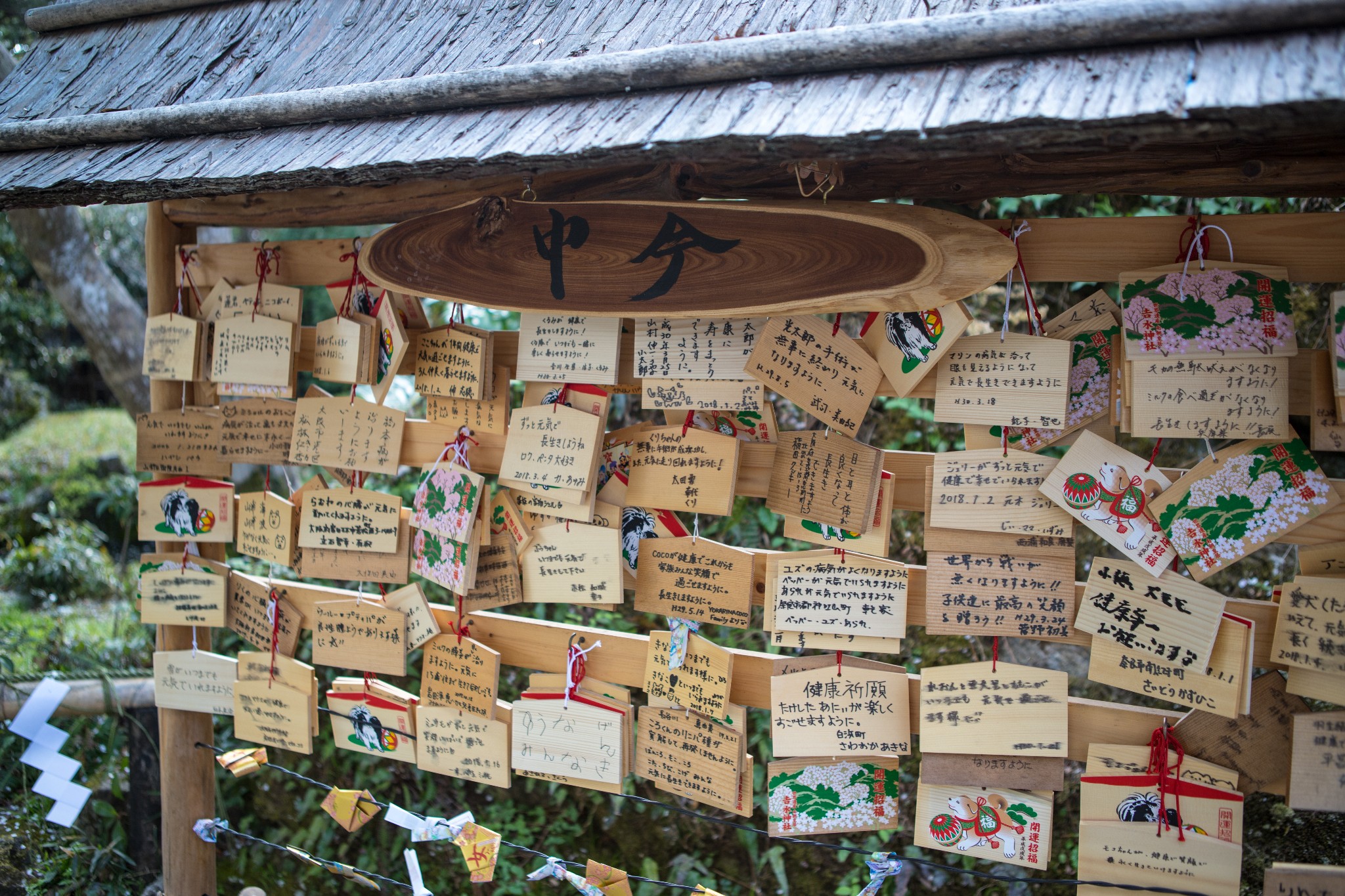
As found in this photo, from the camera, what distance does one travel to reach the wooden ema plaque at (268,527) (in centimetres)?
236

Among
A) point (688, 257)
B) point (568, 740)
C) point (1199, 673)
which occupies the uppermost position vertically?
point (688, 257)

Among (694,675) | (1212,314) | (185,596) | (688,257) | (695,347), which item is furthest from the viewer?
(185,596)

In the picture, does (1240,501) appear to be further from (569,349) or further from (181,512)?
(181,512)

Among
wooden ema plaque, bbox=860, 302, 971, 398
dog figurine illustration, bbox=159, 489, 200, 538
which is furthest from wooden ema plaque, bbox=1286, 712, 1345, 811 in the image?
dog figurine illustration, bbox=159, 489, 200, 538

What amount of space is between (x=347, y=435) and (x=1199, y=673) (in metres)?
2.01

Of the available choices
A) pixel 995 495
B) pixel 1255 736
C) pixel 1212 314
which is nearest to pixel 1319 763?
pixel 1255 736

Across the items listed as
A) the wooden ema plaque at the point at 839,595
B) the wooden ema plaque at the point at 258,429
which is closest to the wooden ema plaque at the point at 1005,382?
the wooden ema plaque at the point at 839,595

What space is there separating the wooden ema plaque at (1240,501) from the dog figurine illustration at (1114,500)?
32 millimetres

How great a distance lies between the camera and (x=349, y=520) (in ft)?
7.43

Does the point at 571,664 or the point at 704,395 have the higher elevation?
the point at 704,395

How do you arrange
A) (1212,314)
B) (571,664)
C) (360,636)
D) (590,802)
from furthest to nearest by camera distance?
(590,802), (360,636), (571,664), (1212,314)

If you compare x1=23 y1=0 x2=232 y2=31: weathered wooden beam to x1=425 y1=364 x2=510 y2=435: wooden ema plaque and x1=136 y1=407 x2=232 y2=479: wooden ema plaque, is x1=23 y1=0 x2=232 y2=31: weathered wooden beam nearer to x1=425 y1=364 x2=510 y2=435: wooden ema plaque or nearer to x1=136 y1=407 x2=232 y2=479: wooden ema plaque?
x1=136 y1=407 x2=232 y2=479: wooden ema plaque

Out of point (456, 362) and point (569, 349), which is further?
point (456, 362)

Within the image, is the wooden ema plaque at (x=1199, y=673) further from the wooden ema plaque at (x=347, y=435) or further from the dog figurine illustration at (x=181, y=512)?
the dog figurine illustration at (x=181, y=512)
